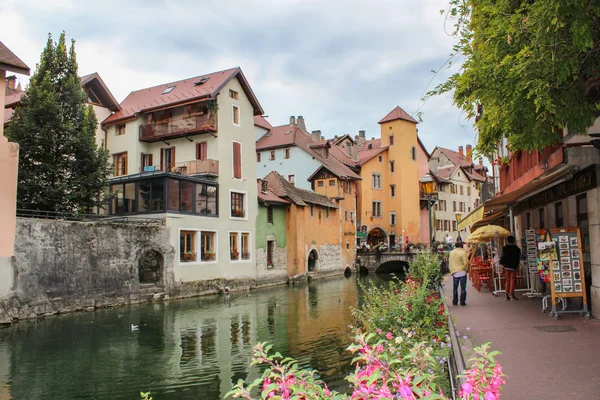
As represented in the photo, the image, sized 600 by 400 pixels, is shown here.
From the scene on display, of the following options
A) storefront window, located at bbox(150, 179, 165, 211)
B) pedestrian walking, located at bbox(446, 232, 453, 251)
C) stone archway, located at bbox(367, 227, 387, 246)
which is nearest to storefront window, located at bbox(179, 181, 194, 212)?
storefront window, located at bbox(150, 179, 165, 211)

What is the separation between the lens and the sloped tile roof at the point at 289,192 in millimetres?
39000

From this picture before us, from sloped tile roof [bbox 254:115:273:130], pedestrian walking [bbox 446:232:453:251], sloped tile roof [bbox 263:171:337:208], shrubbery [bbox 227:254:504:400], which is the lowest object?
shrubbery [bbox 227:254:504:400]

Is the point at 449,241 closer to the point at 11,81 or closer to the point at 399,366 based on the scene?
the point at 399,366

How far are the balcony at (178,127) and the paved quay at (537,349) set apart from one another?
23.5 metres

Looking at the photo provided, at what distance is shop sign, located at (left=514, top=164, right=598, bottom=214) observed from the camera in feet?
32.4

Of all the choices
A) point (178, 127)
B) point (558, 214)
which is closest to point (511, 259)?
point (558, 214)

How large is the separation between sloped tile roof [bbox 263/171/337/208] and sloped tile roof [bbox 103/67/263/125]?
20.4 feet

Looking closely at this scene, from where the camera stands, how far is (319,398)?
10.3 feet

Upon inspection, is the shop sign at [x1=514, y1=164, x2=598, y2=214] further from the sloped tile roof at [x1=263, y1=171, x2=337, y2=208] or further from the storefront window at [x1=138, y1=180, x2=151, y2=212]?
the sloped tile roof at [x1=263, y1=171, x2=337, y2=208]

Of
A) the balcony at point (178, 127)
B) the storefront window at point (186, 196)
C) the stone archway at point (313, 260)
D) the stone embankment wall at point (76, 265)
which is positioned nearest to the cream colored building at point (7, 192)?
the stone embankment wall at point (76, 265)

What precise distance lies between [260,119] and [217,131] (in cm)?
2397

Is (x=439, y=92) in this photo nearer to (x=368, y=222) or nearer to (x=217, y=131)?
(x=217, y=131)

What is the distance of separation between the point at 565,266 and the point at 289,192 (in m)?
30.3

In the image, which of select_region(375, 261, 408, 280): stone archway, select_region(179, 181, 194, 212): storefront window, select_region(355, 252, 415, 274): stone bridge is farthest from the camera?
select_region(375, 261, 408, 280): stone archway
